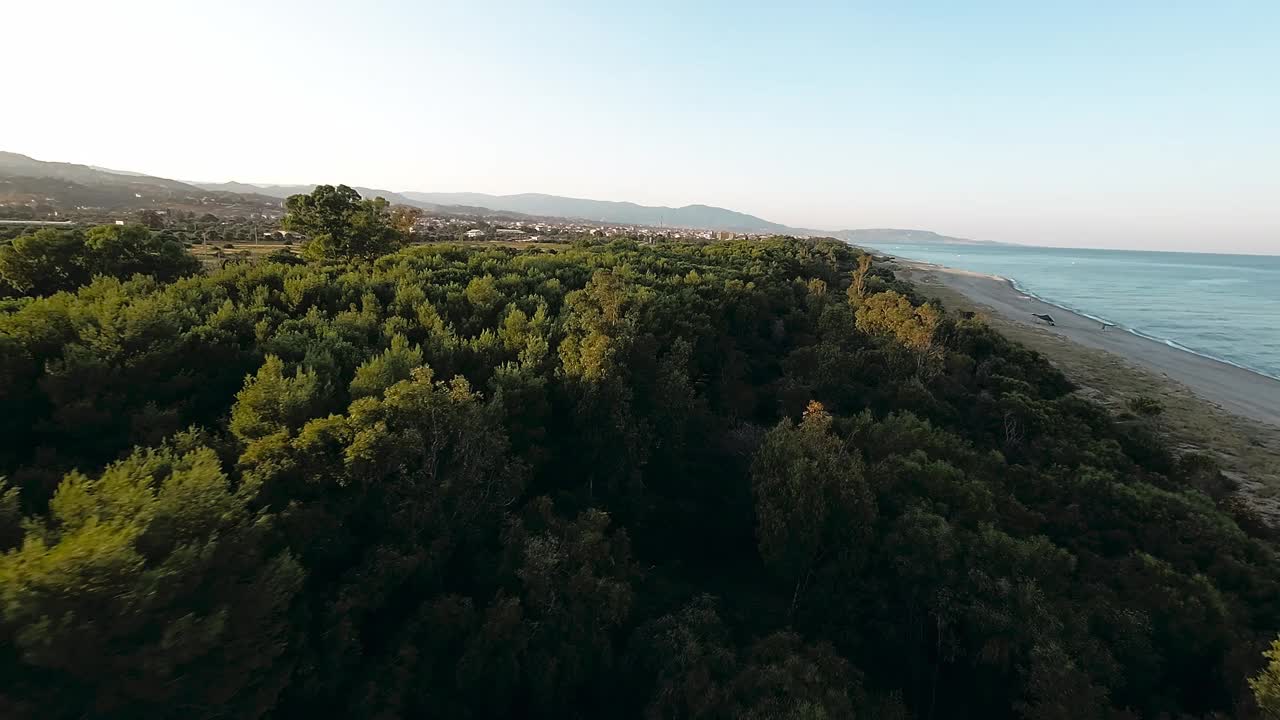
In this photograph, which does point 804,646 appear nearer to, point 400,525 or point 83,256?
point 400,525

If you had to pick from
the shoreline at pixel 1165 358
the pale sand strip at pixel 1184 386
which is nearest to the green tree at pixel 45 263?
the pale sand strip at pixel 1184 386

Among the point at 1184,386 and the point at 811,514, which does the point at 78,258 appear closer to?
the point at 811,514

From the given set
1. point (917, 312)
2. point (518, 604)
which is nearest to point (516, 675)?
point (518, 604)

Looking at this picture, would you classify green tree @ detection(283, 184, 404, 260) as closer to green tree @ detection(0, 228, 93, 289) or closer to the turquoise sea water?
green tree @ detection(0, 228, 93, 289)

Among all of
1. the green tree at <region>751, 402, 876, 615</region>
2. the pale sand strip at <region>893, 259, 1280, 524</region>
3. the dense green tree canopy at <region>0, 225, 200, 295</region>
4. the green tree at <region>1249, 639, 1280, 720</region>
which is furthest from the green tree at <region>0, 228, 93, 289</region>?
the pale sand strip at <region>893, 259, 1280, 524</region>

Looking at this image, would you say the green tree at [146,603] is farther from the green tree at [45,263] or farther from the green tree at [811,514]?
the green tree at [45,263]

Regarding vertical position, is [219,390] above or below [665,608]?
above
